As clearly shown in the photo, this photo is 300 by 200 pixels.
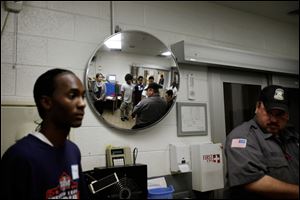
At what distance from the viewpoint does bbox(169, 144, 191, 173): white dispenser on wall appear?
213cm

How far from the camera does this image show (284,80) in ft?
10.0

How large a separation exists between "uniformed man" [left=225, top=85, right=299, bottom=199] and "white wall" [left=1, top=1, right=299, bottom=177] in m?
0.69

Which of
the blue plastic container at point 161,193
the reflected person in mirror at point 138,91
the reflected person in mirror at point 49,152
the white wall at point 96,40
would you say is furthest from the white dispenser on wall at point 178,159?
the reflected person in mirror at point 49,152

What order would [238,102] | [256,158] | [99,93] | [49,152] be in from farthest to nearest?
[238,102], [99,93], [256,158], [49,152]

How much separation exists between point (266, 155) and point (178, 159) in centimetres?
74

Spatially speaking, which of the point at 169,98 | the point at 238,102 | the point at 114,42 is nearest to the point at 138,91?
the point at 169,98

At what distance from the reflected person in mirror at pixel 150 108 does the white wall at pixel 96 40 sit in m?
0.10

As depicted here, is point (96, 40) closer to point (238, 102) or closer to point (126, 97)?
point (126, 97)

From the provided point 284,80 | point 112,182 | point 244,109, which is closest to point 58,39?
point 112,182

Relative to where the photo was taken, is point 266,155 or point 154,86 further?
point 154,86

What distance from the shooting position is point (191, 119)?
7.59 feet

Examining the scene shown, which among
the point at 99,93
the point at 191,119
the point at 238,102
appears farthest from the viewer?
the point at 238,102

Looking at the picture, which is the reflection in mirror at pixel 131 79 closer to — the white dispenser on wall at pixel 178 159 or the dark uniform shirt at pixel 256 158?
the white dispenser on wall at pixel 178 159

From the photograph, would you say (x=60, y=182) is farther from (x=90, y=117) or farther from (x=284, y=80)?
(x=284, y=80)
